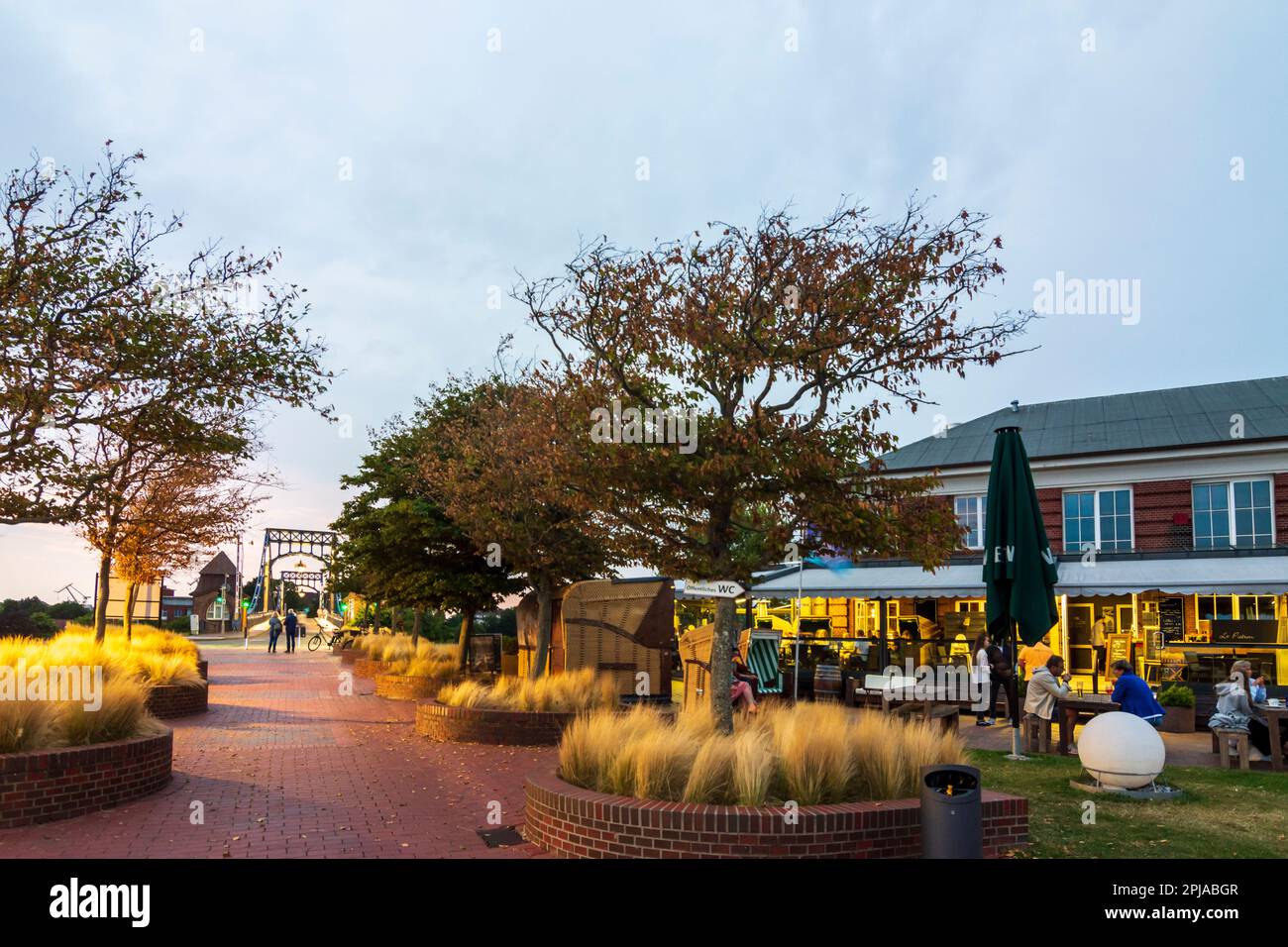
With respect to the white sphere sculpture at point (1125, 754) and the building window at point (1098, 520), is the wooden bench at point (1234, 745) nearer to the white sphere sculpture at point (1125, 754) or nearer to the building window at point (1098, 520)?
the white sphere sculpture at point (1125, 754)

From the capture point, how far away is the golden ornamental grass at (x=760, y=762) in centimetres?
683

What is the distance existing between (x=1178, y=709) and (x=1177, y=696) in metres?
0.24

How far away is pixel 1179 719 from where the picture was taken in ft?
47.3

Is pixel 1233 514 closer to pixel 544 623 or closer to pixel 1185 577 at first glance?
pixel 1185 577

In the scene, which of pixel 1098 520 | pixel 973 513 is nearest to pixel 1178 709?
pixel 1098 520

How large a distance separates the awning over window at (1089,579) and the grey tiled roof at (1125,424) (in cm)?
420

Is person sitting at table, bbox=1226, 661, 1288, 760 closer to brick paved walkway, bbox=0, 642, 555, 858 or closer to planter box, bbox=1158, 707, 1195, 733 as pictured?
planter box, bbox=1158, 707, 1195, 733

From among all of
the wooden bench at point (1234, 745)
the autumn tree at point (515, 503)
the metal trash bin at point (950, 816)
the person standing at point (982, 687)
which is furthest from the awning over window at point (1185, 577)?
the metal trash bin at point (950, 816)

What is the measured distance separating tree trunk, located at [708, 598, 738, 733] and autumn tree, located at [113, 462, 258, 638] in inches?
494

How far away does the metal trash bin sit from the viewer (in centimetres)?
613

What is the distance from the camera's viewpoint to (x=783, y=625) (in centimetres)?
2831

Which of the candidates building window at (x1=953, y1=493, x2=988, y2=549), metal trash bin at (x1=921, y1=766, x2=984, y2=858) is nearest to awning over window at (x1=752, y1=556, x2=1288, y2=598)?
building window at (x1=953, y1=493, x2=988, y2=549)
